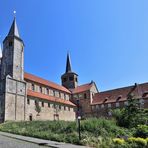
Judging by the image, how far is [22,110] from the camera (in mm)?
42781

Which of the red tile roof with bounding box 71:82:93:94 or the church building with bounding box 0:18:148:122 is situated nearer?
the church building with bounding box 0:18:148:122

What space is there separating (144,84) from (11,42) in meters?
33.9

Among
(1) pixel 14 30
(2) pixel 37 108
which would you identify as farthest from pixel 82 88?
(1) pixel 14 30

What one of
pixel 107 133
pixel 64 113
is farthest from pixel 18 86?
pixel 107 133

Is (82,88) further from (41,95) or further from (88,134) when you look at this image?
(88,134)

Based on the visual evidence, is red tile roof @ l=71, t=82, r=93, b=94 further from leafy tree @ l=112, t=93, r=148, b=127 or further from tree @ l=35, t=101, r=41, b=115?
leafy tree @ l=112, t=93, r=148, b=127

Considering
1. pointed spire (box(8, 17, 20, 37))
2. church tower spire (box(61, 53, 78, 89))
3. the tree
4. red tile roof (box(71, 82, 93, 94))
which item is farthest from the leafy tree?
church tower spire (box(61, 53, 78, 89))

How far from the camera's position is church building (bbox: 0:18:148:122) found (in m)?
41.4

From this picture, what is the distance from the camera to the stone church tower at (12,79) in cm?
3988

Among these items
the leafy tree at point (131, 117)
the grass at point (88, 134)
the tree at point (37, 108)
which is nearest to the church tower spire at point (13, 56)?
the tree at point (37, 108)

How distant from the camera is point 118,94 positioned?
2333 inches

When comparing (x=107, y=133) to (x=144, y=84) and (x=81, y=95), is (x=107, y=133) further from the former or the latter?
(x=81, y=95)

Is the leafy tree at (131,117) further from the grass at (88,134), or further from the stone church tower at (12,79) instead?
the stone church tower at (12,79)

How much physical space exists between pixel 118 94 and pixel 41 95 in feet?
68.8
